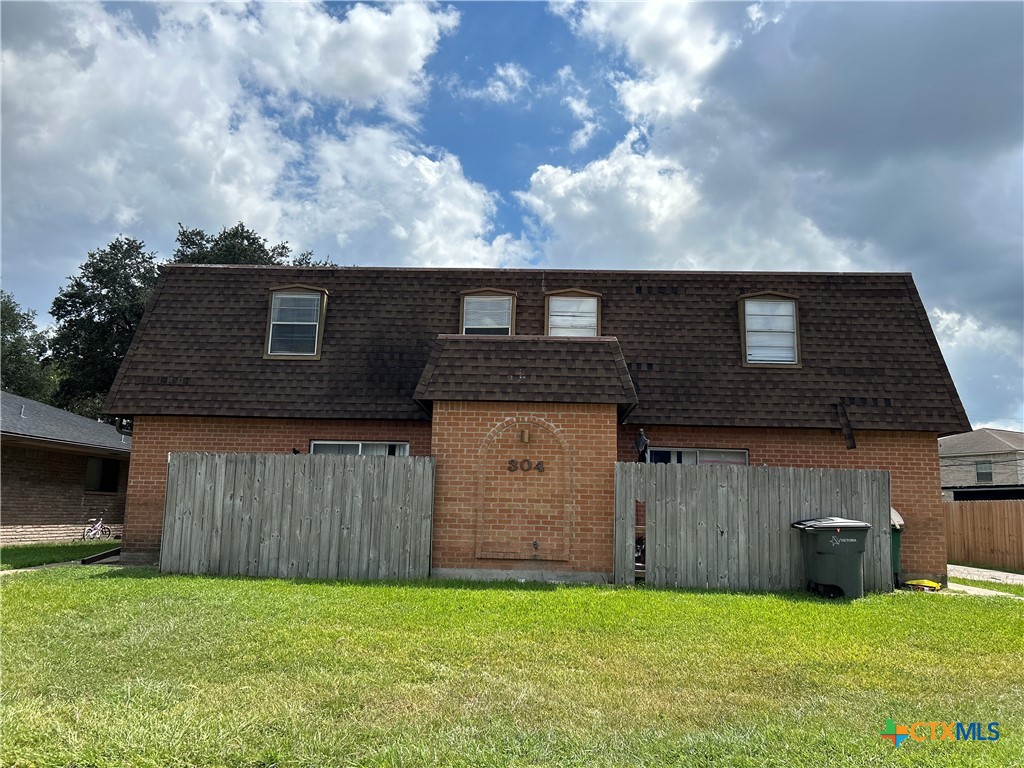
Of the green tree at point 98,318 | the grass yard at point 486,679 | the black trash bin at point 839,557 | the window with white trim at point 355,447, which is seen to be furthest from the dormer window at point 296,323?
the green tree at point 98,318

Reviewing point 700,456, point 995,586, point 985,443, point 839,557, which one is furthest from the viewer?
point 985,443

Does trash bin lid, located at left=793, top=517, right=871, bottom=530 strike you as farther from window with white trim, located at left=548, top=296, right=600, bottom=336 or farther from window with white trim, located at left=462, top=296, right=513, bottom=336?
window with white trim, located at left=462, top=296, right=513, bottom=336

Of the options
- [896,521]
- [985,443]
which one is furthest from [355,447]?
[985,443]

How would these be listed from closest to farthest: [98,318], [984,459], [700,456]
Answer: [700,456] < [98,318] < [984,459]

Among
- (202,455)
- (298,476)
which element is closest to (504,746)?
(298,476)

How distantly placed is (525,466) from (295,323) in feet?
19.9

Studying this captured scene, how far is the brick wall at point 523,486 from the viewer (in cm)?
1072

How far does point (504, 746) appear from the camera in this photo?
424 cm

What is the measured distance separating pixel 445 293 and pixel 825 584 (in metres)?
8.58

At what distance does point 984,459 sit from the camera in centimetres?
3728

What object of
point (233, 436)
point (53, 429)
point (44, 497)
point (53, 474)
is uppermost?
point (53, 429)

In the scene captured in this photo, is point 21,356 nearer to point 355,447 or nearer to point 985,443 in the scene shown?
point 355,447

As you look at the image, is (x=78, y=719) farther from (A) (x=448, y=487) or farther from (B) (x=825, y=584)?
(B) (x=825, y=584)

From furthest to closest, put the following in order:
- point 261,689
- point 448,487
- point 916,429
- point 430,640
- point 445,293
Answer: point 445,293 → point 916,429 → point 448,487 → point 430,640 → point 261,689
